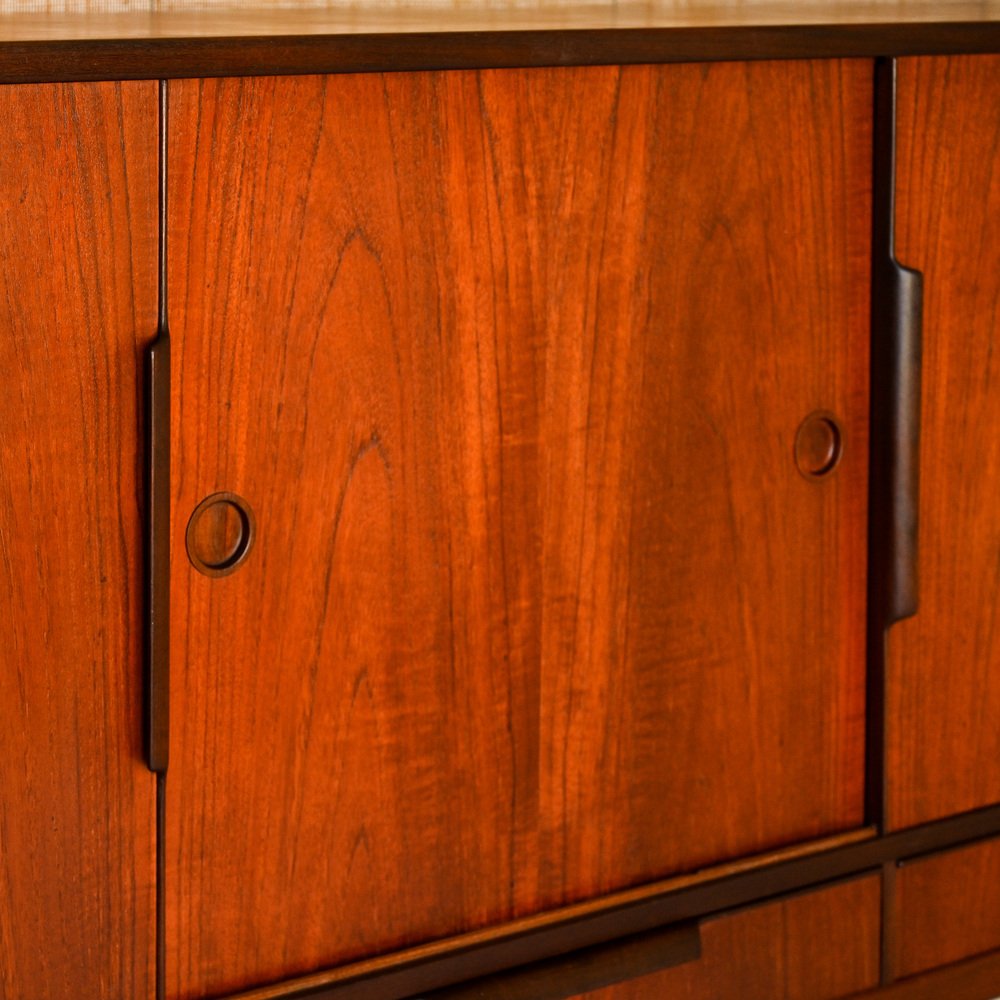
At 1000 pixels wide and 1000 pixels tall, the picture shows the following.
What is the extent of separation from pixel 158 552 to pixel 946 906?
0.73 metres

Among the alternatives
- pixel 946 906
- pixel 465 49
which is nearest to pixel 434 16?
pixel 465 49

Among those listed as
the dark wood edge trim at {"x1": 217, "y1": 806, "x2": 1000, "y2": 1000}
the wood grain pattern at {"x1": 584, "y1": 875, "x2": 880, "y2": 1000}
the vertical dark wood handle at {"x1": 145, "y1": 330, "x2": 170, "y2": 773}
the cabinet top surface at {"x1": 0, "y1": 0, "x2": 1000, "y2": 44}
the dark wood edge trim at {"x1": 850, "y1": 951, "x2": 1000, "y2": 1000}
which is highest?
the cabinet top surface at {"x1": 0, "y1": 0, "x2": 1000, "y2": 44}

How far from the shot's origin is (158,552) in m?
0.94

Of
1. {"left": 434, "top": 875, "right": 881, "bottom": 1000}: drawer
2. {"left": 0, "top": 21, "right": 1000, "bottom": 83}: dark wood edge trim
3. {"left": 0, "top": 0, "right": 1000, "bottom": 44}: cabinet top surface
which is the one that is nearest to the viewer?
{"left": 0, "top": 21, "right": 1000, "bottom": 83}: dark wood edge trim

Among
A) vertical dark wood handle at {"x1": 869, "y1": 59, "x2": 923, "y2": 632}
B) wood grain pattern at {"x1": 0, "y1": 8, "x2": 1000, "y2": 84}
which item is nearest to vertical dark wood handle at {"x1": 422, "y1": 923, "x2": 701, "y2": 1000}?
vertical dark wood handle at {"x1": 869, "y1": 59, "x2": 923, "y2": 632}

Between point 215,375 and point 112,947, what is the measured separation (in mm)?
365

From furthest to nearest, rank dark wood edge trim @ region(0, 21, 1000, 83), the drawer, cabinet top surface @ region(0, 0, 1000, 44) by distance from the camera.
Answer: the drawer
cabinet top surface @ region(0, 0, 1000, 44)
dark wood edge trim @ region(0, 21, 1000, 83)

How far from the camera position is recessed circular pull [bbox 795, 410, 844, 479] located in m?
1.17

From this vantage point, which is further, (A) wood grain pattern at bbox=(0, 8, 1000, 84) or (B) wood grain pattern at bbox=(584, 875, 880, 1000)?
(B) wood grain pattern at bbox=(584, 875, 880, 1000)

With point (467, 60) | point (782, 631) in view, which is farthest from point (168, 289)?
point (782, 631)

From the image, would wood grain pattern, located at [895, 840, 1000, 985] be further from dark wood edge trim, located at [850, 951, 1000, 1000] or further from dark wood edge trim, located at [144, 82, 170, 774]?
dark wood edge trim, located at [144, 82, 170, 774]

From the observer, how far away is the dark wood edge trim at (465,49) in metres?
0.87

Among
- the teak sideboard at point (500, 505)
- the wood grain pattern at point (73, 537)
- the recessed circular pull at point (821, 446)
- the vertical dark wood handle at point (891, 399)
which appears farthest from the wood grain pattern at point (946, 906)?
the wood grain pattern at point (73, 537)

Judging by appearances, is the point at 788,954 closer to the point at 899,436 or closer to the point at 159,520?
the point at 899,436
